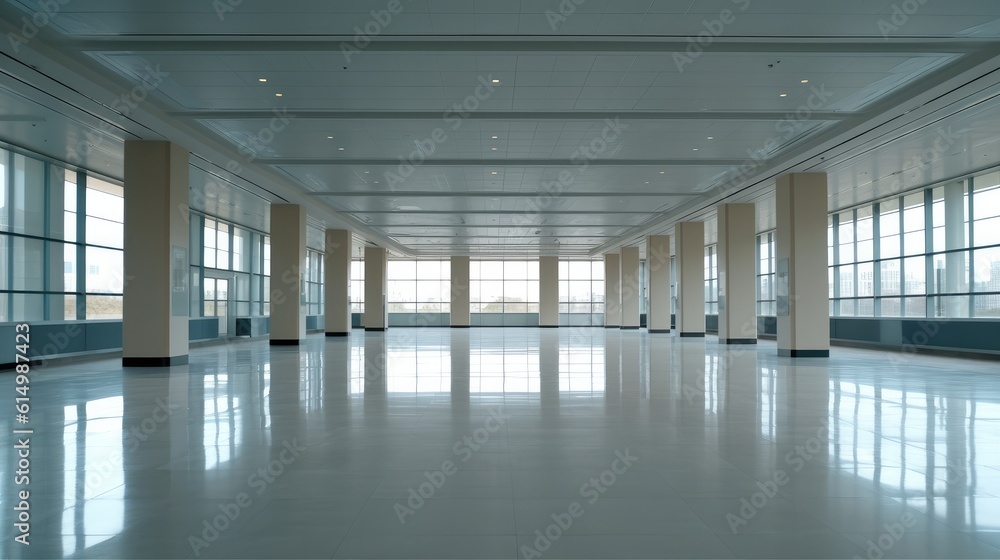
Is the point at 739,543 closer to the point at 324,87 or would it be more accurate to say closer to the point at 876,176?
the point at 324,87

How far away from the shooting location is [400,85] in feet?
47.9

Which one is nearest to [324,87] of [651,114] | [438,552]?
[651,114]

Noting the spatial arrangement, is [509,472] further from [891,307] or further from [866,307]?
[866,307]

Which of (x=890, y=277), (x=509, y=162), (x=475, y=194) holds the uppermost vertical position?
(x=509, y=162)

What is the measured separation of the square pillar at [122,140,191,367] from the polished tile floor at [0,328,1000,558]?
453 cm

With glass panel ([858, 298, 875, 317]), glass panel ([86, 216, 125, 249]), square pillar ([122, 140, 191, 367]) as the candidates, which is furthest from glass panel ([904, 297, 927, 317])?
glass panel ([86, 216, 125, 249])

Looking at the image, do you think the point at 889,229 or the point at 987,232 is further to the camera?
the point at 889,229

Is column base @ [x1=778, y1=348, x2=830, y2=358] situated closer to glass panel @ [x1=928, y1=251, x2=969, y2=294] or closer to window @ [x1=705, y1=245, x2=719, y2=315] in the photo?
glass panel @ [x1=928, y1=251, x2=969, y2=294]

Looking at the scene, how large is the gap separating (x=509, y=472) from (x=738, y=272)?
25.1 metres

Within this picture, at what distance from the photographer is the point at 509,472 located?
6.38 metres

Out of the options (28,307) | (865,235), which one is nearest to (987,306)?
(865,235)

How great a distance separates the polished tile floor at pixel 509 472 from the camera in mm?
4523

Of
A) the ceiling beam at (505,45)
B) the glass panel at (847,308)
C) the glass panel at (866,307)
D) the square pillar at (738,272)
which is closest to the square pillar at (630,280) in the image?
the glass panel at (847,308)

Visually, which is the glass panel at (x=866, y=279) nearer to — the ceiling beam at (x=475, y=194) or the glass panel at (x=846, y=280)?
the glass panel at (x=846, y=280)
